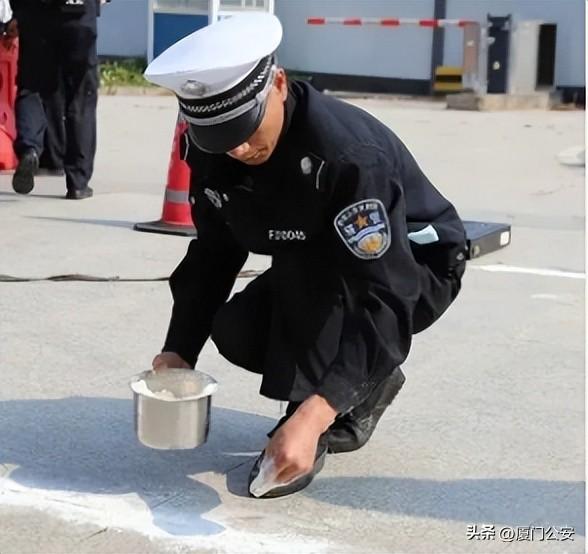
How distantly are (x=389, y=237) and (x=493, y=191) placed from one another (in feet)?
19.2

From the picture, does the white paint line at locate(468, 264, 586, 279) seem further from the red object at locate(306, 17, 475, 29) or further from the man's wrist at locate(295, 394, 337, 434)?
the red object at locate(306, 17, 475, 29)

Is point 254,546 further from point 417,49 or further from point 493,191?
point 417,49

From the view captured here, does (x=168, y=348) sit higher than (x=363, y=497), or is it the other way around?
(x=168, y=348)

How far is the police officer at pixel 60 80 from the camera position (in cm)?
757

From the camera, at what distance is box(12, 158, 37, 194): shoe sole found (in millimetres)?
7594

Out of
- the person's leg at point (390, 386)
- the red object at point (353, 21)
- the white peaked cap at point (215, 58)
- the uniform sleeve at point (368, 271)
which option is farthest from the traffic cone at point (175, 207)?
the red object at point (353, 21)

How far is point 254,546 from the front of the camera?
3.06 metres

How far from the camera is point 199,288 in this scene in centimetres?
356

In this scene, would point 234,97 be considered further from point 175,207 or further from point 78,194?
point 78,194

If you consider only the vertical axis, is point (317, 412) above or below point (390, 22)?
below

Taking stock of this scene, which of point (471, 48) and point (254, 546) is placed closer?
point (254, 546)

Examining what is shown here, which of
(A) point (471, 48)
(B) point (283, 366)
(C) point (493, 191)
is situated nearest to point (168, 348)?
(B) point (283, 366)

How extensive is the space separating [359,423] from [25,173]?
4.38 m

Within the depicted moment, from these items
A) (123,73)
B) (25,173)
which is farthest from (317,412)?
(123,73)
